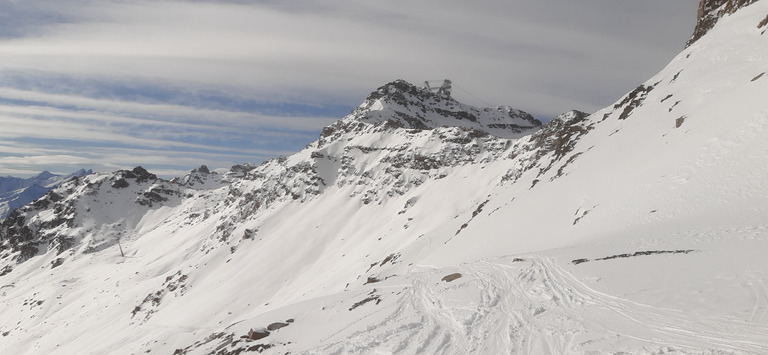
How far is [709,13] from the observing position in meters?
48.0

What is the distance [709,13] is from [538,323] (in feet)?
187

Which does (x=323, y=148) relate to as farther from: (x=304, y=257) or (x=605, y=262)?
(x=605, y=262)

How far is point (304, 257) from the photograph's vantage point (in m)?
79.2

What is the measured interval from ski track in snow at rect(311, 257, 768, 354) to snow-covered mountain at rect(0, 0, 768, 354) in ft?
0.25

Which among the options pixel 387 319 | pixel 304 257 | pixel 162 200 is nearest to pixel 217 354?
pixel 387 319

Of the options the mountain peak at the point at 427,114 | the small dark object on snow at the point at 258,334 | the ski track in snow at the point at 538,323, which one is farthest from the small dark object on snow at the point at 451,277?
the mountain peak at the point at 427,114

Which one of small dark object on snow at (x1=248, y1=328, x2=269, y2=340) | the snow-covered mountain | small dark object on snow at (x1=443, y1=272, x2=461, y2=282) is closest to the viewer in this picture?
the snow-covered mountain

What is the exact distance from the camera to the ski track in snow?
9.11m

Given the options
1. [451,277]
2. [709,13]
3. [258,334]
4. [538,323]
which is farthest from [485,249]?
[709,13]

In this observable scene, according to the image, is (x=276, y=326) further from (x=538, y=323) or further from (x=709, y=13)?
(x=709, y=13)

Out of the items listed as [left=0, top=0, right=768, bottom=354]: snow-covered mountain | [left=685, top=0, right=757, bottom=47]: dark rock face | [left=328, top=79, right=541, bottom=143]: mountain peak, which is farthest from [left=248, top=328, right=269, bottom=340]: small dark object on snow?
[left=328, top=79, right=541, bottom=143]: mountain peak

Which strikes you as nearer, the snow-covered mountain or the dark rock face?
the snow-covered mountain

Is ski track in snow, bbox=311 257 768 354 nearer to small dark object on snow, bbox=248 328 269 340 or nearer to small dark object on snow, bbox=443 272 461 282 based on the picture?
small dark object on snow, bbox=443 272 461 282

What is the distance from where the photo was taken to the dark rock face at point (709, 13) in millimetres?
44638
